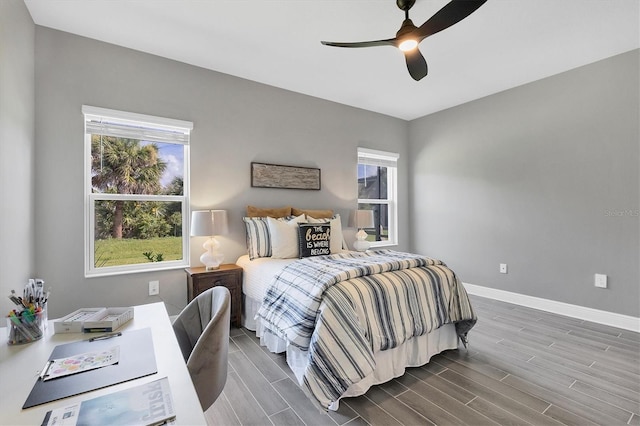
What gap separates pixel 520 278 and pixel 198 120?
4.26 metres

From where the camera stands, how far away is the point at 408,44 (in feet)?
7.01

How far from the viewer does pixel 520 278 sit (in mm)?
3816

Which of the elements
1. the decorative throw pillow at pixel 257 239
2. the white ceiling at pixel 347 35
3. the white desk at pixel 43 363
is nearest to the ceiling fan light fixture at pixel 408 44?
the white ceiling at pixel 347 35

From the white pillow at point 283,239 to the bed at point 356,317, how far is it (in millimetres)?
327

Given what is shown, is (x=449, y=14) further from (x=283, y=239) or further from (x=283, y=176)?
(x=283, y=176)

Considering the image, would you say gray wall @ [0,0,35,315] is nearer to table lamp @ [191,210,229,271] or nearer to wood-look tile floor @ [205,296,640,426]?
table lamp @ [191,210,229,271]

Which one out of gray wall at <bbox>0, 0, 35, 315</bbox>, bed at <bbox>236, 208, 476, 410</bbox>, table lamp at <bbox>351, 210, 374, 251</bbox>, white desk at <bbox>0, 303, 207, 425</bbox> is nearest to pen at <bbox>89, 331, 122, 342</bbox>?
white desk at <bbox>0, 303, 207, 425</bbox>

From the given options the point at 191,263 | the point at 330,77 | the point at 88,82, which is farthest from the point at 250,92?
the point at 191,263

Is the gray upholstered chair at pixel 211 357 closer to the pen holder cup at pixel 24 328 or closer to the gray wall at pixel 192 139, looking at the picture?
the pen holder cup at pixel 24 328

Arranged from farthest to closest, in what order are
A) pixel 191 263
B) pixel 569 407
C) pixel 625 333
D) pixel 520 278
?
pixel 520 278 → pixel 191 263 → pixel 625 333 → pixel 569 407

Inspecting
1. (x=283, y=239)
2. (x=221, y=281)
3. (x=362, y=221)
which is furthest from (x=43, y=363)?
(x=362, y=221)

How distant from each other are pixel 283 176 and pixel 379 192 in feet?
6.22

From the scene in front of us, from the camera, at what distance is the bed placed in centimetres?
180

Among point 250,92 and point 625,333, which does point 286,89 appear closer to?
point 250,92
